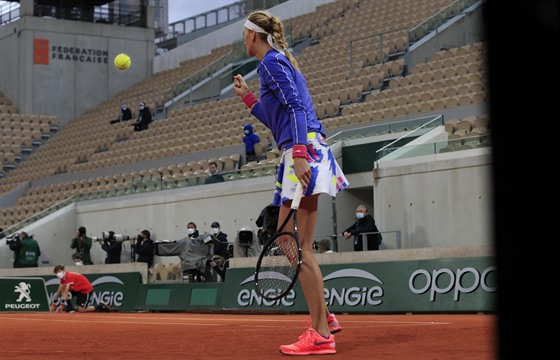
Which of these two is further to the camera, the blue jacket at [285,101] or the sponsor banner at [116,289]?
the sponsor banner at [116,289]

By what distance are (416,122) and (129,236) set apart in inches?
374

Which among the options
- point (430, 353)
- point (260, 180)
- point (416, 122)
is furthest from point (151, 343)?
point (260, 180)

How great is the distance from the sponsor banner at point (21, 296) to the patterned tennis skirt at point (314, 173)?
51.7 feet

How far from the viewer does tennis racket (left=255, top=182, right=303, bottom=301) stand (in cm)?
624

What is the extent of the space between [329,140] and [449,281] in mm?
8284

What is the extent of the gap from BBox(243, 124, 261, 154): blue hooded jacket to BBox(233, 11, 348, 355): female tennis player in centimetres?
1906

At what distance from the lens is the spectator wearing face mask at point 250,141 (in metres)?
25.6

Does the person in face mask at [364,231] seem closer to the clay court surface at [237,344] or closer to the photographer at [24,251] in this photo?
the clay court surface at [237,344]

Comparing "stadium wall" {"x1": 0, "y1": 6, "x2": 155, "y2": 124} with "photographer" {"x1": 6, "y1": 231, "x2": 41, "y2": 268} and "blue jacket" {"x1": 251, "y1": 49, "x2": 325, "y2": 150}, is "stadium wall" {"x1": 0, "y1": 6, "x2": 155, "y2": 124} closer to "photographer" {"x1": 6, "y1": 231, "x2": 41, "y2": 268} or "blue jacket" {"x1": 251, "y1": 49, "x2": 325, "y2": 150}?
"photographer" {"x1": 6, "y1": 231, "x2": 41, "y2": 268}

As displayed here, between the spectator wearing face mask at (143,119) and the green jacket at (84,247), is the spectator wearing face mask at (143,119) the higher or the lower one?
the higher one

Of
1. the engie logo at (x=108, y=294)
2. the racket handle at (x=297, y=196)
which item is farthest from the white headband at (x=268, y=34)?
the engie logo at (x=108, y=294)

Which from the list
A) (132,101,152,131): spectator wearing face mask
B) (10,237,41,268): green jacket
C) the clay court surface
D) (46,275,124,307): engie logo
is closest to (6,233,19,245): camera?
(10,237,41,268): green jacket

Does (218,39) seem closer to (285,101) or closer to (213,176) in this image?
(213,176)

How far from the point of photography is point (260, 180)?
75.8 ft
